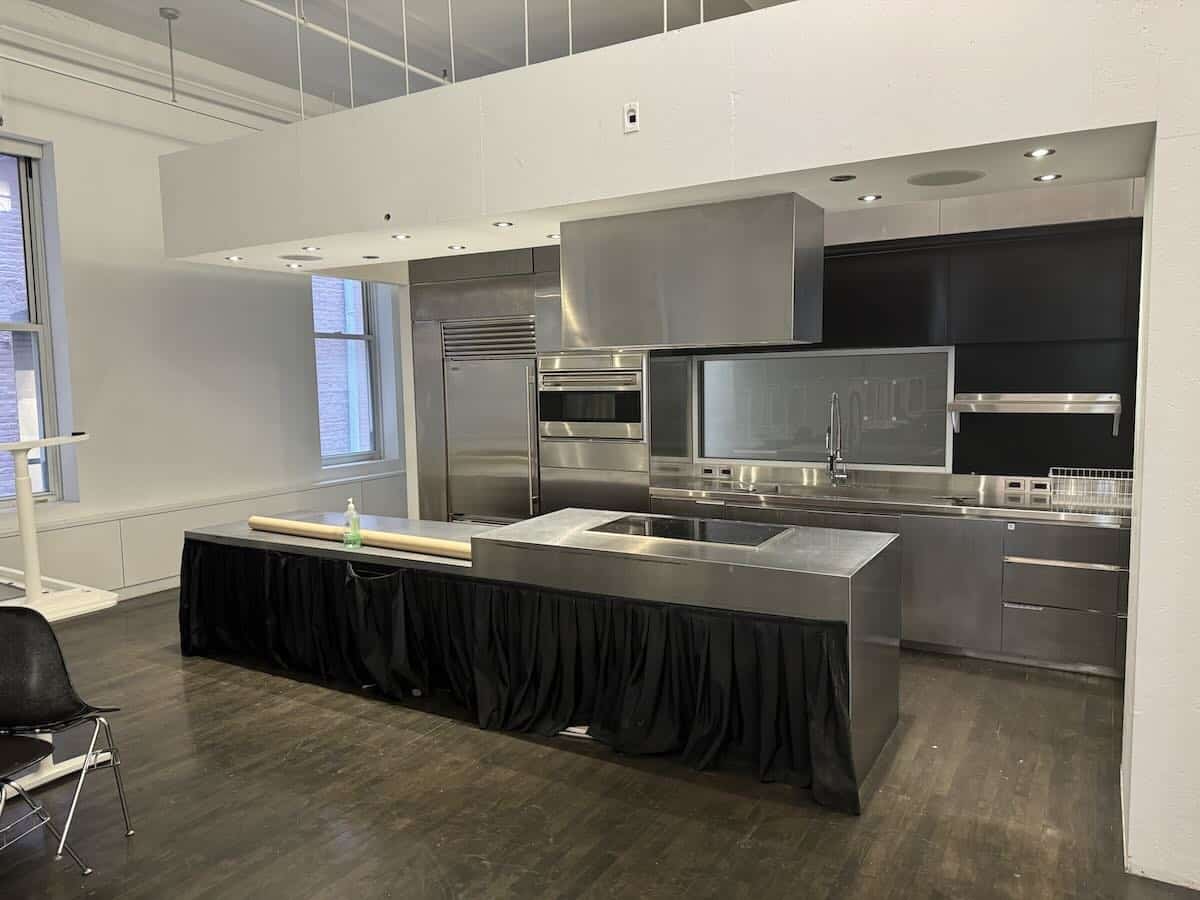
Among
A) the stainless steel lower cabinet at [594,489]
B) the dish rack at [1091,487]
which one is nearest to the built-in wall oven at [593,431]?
the stainless steel lower cabinet at [594,489]

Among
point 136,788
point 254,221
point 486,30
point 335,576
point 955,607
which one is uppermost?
point 486,30

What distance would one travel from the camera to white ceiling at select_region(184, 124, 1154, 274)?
2.79 metres

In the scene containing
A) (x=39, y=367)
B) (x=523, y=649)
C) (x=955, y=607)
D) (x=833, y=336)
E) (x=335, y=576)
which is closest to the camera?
(x=523, y=649)

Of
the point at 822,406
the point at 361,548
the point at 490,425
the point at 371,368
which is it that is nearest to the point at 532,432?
the point at 490,425

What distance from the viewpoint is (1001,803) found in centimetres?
314

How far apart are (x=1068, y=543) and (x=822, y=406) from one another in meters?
1.86

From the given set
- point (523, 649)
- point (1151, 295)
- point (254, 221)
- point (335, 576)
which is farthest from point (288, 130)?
point (1151, 295)

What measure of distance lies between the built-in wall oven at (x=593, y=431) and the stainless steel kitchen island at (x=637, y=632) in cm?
160

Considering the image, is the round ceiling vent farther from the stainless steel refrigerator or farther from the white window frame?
the white window frame

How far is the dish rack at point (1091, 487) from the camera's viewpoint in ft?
15.3

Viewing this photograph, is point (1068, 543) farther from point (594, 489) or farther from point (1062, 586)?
point (594, 489)

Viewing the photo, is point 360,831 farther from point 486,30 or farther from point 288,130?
point 486,30

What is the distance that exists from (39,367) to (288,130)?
9.77ft

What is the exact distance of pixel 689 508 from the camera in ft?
18.7
